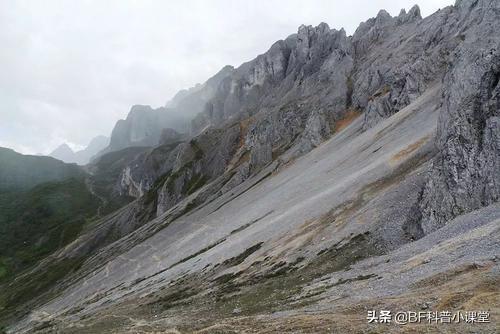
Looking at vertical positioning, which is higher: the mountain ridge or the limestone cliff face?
the limestone cliff face

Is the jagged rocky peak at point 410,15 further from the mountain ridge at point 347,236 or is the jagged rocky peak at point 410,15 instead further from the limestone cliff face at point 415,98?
the mountain ridge at point 347,236

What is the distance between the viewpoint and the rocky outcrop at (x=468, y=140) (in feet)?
139

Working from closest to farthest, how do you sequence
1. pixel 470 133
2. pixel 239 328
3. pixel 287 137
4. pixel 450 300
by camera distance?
pixel 450 300 → pixel 239 328 → pixel 470 133 → pixel 287 137

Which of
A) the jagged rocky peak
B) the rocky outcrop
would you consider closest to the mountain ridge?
the rocky outcrop

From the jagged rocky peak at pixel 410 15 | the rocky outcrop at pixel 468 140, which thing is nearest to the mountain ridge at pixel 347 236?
the rocky outcrop at pixel 468 140

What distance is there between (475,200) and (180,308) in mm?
33012

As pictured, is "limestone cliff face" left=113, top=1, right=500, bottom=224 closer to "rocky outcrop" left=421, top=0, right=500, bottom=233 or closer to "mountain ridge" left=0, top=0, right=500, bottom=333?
"rocky outcrop" left=421, top=0, right=500, bottom=233

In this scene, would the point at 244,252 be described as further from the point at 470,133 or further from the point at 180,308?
the point at 470,133

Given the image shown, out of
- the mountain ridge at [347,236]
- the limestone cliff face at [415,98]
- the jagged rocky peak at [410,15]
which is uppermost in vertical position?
the jagged rocky peak at [410,15]

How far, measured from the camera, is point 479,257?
28922 mm

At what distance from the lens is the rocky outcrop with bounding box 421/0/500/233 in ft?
139

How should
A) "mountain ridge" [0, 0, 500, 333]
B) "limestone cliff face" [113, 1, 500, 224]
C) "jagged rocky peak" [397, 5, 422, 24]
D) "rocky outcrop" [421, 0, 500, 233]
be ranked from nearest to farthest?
"mountain ridge" [0, 0, 500, 333] → "rocky outcrop" [421, 0, 500, 233] → "limestone cliff face" [113, 1, 500, 224] → "jagged rocky peak" [397, 5, 422, 24]

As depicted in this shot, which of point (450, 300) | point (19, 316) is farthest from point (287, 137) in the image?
point (450, 300)

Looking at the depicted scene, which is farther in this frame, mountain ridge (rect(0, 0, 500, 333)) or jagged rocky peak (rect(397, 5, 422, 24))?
jagged rocky peak (rect(397, 5, 422, 24))
